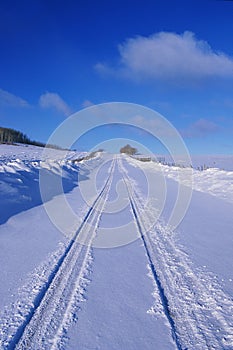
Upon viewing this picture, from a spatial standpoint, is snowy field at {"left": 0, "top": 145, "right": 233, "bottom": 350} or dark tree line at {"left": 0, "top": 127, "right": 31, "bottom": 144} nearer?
snowy field at {"left": 0, "top": 145, "right": 233, "bottom": 350}

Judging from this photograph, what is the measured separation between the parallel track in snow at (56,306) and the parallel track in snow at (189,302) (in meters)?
1.09

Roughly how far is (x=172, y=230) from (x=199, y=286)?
2972 mm

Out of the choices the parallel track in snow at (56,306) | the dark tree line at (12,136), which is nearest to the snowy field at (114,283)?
the parallel track in snow at (56,306)

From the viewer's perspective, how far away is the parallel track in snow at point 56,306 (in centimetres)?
274

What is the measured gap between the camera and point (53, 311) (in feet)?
10.5

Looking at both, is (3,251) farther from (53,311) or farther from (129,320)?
(129,320)

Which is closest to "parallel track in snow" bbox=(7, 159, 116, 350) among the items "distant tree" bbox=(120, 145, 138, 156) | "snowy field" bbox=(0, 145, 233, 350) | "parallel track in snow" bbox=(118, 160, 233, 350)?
"snowy field" bbox=(0, 145, 233, 350)

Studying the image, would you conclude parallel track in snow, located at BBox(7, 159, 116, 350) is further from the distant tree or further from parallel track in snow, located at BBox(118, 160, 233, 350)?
the distant tree

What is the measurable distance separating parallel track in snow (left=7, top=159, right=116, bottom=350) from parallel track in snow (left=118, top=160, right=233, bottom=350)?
1086 mm

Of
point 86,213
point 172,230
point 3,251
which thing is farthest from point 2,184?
point 172,230

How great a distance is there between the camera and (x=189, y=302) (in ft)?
11.5

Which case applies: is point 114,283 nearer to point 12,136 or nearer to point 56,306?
point 56,306

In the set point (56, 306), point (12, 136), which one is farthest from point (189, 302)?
point (12, 136)

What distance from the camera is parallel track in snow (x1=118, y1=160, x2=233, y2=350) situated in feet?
9.36
